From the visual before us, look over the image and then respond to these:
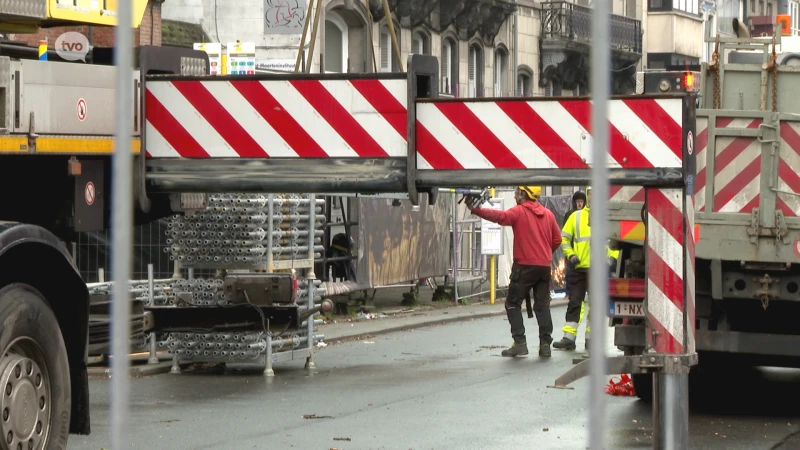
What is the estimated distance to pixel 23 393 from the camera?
21.4ft

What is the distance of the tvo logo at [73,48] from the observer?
786 centimetres

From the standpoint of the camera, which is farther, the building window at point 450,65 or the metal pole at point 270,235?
the building window at point 450,65

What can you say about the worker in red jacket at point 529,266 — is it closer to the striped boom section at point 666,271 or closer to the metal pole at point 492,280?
the striped boom section at point 666,271

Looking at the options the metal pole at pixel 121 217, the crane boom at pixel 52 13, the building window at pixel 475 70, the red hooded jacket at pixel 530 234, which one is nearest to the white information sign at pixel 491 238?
the red hooded jacket at pixel 530 234

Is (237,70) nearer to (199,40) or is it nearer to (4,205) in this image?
(199,40)

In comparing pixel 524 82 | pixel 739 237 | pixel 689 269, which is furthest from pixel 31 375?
pixel 524 82

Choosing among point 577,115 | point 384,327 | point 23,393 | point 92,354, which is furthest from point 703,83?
point 384,327

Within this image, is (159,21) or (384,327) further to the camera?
(159,21)

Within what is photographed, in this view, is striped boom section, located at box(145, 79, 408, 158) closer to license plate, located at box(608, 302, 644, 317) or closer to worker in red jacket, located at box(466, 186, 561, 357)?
license plate, located at box(608, 302, 644, 317)

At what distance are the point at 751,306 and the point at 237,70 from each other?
9.66 m

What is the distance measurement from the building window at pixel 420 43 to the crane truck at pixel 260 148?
83.2 feet

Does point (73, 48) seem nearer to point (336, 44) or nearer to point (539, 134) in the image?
point (539, 134)

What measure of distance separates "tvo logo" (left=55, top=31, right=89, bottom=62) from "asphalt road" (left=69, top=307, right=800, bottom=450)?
100 inches

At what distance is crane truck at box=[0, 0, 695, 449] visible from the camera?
6867mm
